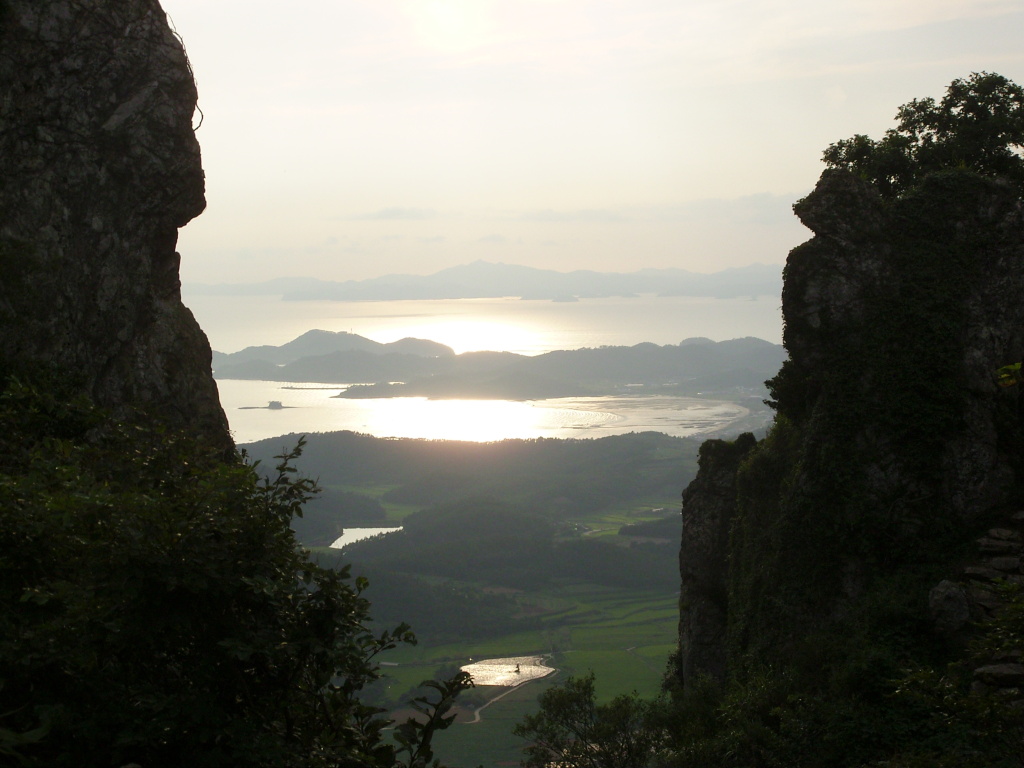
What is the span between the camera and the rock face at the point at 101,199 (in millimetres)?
18703

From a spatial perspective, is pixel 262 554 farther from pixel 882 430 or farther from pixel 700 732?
pixel 882 430

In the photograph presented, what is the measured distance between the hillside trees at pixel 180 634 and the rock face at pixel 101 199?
38.8 ft

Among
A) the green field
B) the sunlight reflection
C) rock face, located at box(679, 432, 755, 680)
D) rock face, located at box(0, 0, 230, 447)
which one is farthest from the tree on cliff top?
the sunlight reflection

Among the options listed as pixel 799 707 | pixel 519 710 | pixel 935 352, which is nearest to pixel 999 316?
pixel 935 352

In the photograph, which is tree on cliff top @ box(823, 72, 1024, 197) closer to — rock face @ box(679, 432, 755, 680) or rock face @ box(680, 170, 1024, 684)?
rock face @ box(680, 170, 1024, 684)

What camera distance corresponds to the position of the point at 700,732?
19453 millimetres

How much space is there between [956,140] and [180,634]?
83.9 feet

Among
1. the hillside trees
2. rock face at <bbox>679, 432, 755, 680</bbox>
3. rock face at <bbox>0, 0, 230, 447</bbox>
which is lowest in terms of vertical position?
rock face at <bbox>679, 432, 755, 680</bbox>

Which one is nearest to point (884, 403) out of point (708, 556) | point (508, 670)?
point (708, 556)

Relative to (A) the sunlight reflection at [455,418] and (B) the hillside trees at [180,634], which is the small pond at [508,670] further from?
(A) the sunlight reflection at [455,418]

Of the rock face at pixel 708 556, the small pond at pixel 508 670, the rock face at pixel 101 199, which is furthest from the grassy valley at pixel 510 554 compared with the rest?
the rock face at pixel 101 199

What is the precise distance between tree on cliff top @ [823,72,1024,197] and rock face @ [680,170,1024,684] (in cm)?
266

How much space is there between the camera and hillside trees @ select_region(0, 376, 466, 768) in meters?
6.01

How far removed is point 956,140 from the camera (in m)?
24.6
